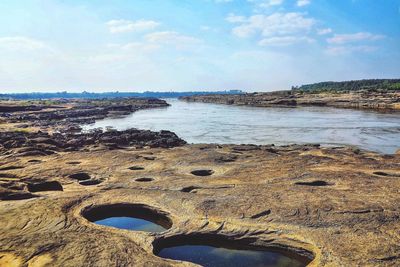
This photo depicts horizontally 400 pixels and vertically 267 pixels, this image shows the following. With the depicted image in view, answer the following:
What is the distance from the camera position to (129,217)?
44.2 ft

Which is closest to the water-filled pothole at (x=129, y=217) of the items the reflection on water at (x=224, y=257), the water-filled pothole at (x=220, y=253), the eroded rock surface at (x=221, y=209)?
the eroded rock surface at (x=221, y=209)

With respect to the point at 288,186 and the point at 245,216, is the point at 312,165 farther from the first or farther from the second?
the point at 245,216

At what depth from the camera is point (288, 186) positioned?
15.1m

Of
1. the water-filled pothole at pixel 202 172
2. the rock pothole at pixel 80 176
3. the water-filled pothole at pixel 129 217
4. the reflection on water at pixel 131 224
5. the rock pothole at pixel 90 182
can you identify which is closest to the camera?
the reflection on water at pixel 131 224

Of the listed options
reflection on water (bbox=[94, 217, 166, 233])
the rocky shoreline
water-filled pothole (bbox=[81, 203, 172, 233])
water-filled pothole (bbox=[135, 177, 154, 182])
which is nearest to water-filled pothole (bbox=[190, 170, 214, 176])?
the rocky shoreline

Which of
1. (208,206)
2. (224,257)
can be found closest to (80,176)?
(208,206)

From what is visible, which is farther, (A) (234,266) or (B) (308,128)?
(B) (308,128)

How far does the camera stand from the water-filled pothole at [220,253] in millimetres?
9930

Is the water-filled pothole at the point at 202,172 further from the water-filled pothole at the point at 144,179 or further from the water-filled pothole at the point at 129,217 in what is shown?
the water-filled pothole at the point at 129,217

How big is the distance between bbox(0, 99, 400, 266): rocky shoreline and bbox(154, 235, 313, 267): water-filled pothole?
0.35 ft

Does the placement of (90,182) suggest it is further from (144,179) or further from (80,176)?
(144,179)

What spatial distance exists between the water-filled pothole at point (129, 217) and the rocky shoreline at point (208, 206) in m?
0.10

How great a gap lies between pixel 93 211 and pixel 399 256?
963 centimetres

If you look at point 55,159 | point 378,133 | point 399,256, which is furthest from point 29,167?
point 378,133
